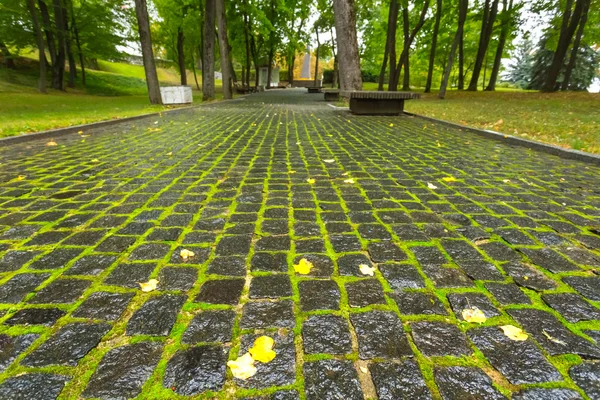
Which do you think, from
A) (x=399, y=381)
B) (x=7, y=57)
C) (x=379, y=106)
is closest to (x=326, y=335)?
(x=399, y=381)

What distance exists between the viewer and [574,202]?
3.25 m

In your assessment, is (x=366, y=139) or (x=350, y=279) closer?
(x=350, y=279)

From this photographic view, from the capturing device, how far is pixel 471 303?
1.74 metres

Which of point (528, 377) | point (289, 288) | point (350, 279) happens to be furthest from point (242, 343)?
point (528, 377)

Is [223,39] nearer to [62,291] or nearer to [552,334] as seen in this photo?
[62,291]

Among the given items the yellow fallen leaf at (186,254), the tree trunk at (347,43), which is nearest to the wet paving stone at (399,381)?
the yellow fallen leaf at (186,254)

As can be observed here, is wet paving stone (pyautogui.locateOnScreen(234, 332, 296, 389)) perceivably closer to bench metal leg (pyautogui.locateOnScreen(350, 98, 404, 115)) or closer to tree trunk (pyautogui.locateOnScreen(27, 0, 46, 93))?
bench metal leg (pyautogui.locateOnScreen(350, 98, 404, 115))

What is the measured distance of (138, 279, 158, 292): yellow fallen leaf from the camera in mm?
1826

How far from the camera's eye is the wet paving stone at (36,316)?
5.16 feet

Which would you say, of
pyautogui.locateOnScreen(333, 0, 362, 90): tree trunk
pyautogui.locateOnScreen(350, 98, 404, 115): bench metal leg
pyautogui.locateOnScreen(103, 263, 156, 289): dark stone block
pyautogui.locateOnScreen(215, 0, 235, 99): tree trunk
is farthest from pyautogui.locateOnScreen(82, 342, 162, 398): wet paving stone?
pyautogui.locateOnScreen(215, 0, 235, 99): tree trunk

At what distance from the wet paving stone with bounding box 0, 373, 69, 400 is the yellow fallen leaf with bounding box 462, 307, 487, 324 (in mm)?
1793

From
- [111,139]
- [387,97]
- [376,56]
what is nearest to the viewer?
[111,139]

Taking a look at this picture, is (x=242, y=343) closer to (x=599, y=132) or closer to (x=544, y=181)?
(x=544, y=181)

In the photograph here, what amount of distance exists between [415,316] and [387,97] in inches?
376
